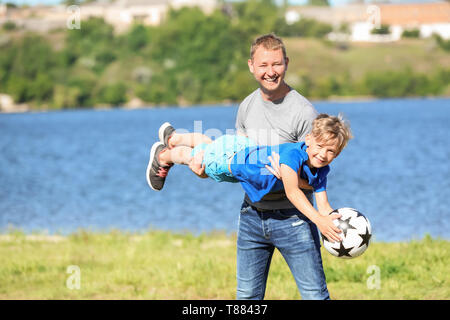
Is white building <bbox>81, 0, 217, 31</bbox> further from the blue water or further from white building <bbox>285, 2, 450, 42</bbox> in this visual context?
the blue water

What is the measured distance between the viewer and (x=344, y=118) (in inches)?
242

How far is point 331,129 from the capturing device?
5957 mm

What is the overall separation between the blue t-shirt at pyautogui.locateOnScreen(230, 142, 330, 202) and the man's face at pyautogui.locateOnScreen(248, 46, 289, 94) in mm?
597

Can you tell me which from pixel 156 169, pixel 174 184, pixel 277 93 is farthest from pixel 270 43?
pixel 174 184

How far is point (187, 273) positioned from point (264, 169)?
500 cm

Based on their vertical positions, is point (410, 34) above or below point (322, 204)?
above

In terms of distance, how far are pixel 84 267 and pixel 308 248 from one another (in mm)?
6349

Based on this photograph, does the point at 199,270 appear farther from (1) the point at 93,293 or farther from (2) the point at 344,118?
(2) the point at 344,118

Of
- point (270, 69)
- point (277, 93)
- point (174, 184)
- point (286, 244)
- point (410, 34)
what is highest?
point (410, 34)

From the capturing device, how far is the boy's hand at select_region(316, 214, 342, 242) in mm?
6121

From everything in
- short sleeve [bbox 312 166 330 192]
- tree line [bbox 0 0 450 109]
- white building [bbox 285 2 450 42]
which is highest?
white building [bbox 285 2 450 42]

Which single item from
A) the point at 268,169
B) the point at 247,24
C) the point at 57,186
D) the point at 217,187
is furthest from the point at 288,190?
the point at 247,24

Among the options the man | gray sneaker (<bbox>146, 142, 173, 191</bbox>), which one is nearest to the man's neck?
the man

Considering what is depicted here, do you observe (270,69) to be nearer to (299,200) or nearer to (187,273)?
(299,200)
